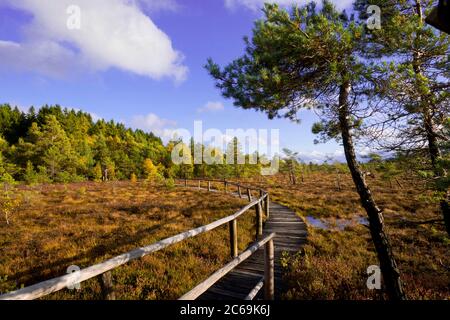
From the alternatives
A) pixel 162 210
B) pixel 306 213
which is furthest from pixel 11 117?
pixel 306 213

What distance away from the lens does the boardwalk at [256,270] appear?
5.57m

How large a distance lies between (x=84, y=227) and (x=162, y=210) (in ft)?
16.2

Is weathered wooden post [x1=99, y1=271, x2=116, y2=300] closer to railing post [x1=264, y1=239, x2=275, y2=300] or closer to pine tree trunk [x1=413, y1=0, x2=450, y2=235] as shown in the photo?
railing post [x1=264, y1=239, x2=275, y2=300]

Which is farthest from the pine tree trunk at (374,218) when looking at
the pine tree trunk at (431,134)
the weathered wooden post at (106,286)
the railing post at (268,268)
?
the weathered wooden post at (106,286)

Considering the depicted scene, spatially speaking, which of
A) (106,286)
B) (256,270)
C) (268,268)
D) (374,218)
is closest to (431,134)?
(374,218)

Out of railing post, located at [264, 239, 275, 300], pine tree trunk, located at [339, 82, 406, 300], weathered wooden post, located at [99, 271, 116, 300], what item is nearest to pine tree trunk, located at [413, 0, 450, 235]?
pine tree trunk, located at [339, 82, 406, 300]

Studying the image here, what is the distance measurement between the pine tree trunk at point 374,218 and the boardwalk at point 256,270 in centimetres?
255

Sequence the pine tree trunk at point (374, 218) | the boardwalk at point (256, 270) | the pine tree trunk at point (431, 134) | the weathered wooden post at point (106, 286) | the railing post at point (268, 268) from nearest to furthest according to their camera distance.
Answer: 1. the weathered wooden post at point (106, 286)
2. the railing post at point (268, 268)
3. the pine tree trunk at point (431, 134)
4. the boardwalk at point (256, 270)
5. the pine tree trunk at point (374, 218)

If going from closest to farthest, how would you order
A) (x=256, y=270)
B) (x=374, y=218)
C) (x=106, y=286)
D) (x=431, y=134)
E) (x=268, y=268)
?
1. (x=106, y=286)
2. (x=268, y=268)
3. (x=431, y=134)
4. (x=374, y=218)
5. (x=256, y=270)

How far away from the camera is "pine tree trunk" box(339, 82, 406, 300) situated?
5895 mm

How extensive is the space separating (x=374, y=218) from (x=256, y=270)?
3366 millimetres

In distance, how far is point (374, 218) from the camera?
6.43 meters

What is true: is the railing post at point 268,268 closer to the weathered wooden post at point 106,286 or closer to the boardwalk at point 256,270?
the boardwalk at point 256,270

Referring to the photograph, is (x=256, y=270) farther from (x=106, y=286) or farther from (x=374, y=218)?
(x=106, y=286)
